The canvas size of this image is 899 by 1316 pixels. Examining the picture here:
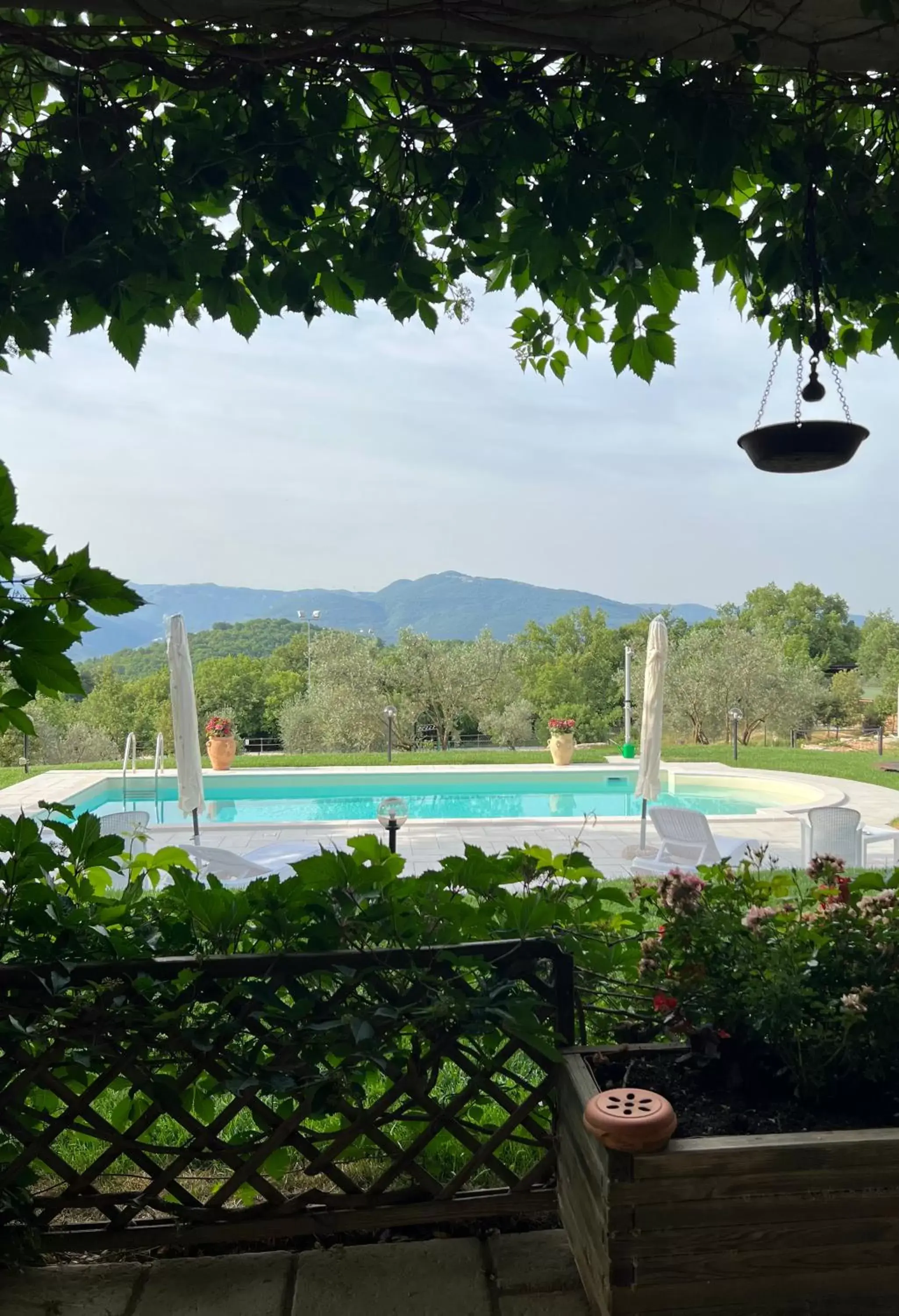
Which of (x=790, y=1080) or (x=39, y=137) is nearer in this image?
(x=790, y=1080)

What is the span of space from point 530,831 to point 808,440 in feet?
19.9

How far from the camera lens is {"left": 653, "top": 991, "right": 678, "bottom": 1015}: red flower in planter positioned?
1.66 meters

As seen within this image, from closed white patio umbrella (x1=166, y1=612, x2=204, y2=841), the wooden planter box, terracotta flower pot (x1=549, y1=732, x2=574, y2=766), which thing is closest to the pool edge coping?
terracotta flower pot (x1=549, y1=732, x2=574, y2=766)

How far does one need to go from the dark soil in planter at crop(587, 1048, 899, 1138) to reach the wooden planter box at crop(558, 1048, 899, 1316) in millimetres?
105

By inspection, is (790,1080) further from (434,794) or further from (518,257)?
(434,794)

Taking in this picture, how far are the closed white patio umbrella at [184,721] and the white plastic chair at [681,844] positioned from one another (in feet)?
10.6

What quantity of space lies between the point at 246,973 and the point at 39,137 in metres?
1.72

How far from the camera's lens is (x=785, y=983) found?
1.61 metres

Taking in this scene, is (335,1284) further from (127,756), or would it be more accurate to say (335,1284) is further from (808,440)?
(127,756)

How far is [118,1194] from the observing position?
1744 mm

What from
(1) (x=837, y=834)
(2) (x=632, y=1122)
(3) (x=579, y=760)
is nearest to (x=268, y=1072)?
(2) (x=632, y=1122)

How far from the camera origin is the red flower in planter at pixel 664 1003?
166cm

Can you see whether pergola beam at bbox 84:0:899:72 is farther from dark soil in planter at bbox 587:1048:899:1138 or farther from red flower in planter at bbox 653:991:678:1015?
dark soil in planter at bbox 587:1048:899:1138

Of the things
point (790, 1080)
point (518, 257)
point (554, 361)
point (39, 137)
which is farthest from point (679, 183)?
point (790, 1080)
